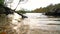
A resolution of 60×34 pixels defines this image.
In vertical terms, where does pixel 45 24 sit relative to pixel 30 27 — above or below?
below

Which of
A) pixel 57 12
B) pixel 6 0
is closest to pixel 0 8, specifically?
pixel 6 0

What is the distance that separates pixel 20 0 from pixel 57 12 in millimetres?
20037

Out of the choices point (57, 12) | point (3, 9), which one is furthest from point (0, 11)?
point (57, 12)

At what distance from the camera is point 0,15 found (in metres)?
30.4

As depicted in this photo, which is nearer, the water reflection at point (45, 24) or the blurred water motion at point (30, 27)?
the blurred water motion at point (30, 27)

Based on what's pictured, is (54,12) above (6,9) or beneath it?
beneath

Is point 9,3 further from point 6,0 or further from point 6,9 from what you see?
point 6,9

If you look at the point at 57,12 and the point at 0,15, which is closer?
the point at 0,15

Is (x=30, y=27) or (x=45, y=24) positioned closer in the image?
(x=30, y=27)

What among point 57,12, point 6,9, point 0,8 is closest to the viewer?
point 0,8

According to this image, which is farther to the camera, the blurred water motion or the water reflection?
the water reflection

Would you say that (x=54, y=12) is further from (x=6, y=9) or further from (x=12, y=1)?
(x=6, y=9)

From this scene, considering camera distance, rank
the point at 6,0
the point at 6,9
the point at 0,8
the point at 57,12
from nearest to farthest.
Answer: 1. the point at 0,8
2. the point at 6,9
3. the point at 6,0
4. the point at 57,12

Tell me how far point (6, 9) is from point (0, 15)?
2759 mm
